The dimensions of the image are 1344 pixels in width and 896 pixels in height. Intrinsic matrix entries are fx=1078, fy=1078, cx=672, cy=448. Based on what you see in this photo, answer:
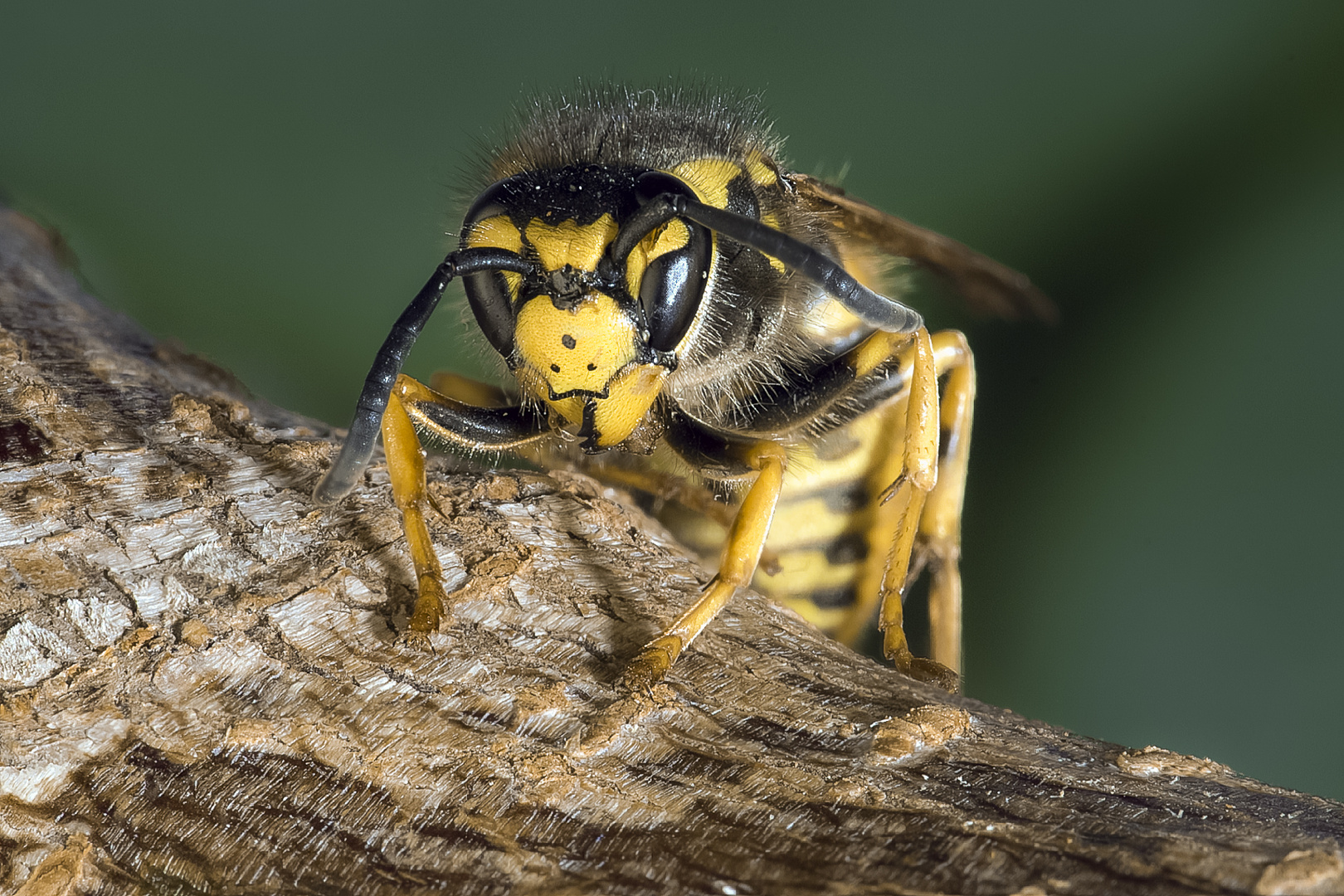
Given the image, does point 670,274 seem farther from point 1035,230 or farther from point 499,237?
point 1035,230

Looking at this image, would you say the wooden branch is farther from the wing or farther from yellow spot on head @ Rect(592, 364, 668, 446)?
the wing

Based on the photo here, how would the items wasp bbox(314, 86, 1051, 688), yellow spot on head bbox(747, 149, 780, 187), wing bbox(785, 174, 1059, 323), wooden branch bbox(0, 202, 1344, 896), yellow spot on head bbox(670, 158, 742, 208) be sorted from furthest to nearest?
1. wing bbox(785, 174, 1059, 323)
2. yellow spot on head bbox(747, 149, 780, 187)
3. yellow spot on head bbox(670, 158, 742, 208)
4. wasp bbox(314, 86, 1051, 688)
5. wooden branch bbox(0, 202, 1344, 896)

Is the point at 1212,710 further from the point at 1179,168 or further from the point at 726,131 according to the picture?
the point at 726,131

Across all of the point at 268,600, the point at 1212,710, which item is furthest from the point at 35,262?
the point at 1212,710

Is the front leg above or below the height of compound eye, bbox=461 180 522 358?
below

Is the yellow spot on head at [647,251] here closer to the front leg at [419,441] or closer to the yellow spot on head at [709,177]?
the yellow spot on head at [709,177]

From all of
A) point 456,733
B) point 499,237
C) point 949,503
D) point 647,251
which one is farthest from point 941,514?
point 456,733

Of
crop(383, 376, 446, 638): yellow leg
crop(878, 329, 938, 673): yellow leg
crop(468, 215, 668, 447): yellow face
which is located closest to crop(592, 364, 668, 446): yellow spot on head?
crop(468, 215, 668, 447): yellow face

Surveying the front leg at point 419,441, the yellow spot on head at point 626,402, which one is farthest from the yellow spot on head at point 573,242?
the front leg at point 419,441
